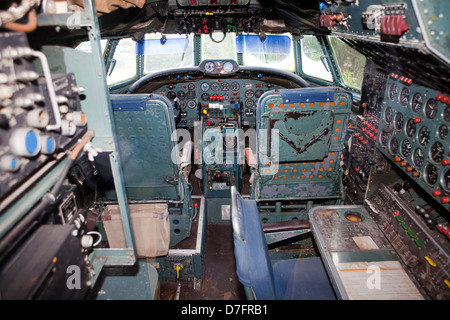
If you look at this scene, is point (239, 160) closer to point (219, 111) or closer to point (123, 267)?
point (219, 111)

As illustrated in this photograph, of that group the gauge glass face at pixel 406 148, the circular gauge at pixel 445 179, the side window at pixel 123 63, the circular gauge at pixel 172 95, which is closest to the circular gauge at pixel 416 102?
the gauge glass face at pixel 406 148

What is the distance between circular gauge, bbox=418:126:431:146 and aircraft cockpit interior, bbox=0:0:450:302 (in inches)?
0.4

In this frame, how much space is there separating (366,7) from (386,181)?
146 cm

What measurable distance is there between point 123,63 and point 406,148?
172 inches

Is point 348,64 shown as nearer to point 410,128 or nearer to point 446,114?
point 410,128

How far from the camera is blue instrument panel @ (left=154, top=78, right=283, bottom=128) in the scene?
4613 millimetres

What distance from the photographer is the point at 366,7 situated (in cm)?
181

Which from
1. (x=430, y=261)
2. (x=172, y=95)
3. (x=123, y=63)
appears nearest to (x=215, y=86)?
(x=172, y=95)

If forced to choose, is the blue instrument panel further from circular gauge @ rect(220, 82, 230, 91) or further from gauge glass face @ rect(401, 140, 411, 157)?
gauge glass face @ rect(401, 140, 411, 157)

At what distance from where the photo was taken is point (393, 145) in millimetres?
2260

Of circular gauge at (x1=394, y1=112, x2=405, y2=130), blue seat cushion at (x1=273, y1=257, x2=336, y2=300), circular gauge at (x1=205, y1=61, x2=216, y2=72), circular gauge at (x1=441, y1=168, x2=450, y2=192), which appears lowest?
blue seat cushion at (x1=273, y1=257, x2=336, y2=300)

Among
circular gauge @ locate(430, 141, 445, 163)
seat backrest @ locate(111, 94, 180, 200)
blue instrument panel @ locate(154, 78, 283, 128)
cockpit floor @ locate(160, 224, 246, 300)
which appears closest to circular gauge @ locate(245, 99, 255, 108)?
blue instrument panel @ locate(154, 78, 283, 128)

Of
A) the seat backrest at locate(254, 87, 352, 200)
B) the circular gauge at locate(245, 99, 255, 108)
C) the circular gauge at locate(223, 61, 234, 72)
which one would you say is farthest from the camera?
the circular gauge at locate(245, 99, 255, 108)
